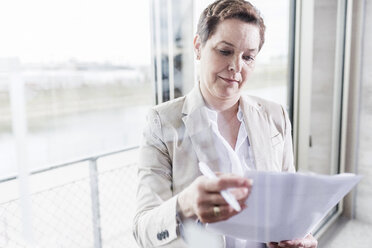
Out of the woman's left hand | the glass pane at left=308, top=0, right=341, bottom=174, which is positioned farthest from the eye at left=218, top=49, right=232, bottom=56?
the glass pane at left=308, top=0, right=341, bottom=174

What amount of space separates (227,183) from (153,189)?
259mm

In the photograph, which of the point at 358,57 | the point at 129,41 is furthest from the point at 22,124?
the point at 358,57

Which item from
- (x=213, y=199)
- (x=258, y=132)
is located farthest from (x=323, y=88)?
(x=213, y=199)

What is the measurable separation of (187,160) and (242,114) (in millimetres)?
206

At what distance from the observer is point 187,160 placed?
718 millimetres

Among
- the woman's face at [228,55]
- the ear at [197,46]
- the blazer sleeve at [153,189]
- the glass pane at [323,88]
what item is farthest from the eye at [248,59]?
the glass pane at [323,88]

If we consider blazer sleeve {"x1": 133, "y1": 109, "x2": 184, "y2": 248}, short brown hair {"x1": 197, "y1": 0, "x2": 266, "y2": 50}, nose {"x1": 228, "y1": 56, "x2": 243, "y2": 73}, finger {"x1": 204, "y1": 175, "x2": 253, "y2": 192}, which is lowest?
blazer sleeve {"x1": 133, "y1": 109, "x2": 184, "y2": 248}

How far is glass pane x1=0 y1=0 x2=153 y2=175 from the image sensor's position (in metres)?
0.61

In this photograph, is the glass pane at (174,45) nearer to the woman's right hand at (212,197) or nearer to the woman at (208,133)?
the woman at (208,133)

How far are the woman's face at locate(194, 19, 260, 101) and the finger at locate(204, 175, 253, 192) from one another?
0.30m

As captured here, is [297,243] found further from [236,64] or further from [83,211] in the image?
[83,211]

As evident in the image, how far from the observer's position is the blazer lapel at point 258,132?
779 mm

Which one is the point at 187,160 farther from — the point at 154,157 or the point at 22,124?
the point at 22,124

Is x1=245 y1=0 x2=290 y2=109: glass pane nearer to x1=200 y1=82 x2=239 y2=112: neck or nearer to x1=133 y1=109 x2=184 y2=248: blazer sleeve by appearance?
x1=200 y1=82 x2=239 y2=112: neck
